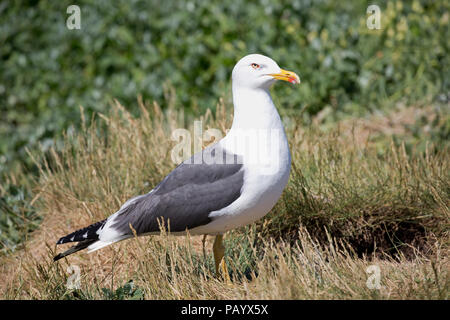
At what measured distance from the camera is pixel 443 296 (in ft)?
10.1

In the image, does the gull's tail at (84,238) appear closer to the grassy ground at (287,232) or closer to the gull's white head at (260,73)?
the grassy ground at (287,232)

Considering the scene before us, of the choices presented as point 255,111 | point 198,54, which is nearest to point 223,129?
point 255,111

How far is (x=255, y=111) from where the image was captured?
3697 millimetres

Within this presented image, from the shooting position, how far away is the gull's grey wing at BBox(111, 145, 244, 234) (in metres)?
3.60

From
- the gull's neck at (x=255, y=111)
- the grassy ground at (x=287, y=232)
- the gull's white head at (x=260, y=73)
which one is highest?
the gull's white head at (x=260, y=73)

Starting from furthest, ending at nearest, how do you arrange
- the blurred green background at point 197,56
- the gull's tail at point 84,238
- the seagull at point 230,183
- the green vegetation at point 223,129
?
the blurred green background at point 197,56, the gull's tail at point 84,238, the green vegetation at point 223,129, the seagull at point 230,183

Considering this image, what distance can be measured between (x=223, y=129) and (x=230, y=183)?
134 centimetres

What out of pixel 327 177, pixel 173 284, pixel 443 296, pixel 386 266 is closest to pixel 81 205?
pixel 173 284

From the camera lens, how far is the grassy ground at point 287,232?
341 cm

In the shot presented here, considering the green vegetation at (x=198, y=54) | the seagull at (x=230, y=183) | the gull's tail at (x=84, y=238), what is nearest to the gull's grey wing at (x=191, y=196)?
Result: the seagull at (x=230, y=183)

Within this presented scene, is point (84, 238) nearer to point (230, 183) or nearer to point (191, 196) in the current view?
point (191, 196)

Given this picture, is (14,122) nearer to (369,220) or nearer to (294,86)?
(294,86)

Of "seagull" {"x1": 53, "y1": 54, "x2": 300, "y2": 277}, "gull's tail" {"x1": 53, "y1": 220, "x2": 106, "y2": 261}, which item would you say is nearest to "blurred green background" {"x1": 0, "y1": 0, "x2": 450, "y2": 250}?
"gull's tail" {"x1": 53, "y1": 220, "x2": 106, "y2": 261}

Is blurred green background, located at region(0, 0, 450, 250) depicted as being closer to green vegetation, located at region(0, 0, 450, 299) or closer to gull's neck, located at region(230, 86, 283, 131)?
green vegetation, located at region(0, 0, 450, 299)
